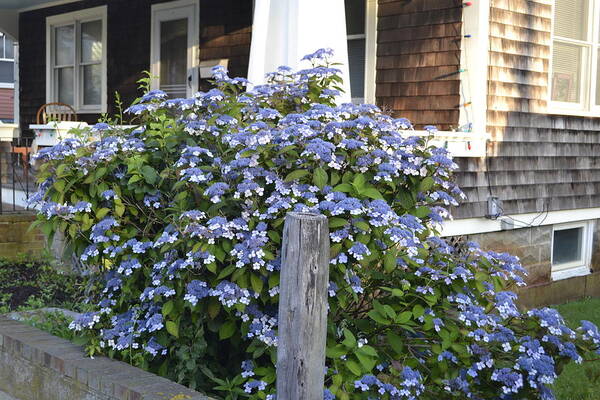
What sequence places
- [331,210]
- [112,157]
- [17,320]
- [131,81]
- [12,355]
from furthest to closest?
[131,81], [17,320], [12,355], [112,157], [331,210]

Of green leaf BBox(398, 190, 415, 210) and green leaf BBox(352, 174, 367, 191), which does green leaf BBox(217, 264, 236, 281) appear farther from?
green leaf BBox(398, 190, 415, 210)

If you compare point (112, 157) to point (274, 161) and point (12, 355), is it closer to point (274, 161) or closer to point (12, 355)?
point (274, 161)

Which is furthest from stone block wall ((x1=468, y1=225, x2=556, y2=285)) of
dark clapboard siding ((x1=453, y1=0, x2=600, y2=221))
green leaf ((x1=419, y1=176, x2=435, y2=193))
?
green leaf ((x1=419, y1=176, x2=435, y2=193))

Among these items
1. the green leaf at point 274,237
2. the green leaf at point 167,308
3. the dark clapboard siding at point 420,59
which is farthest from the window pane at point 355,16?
the green leaf at point 167,308

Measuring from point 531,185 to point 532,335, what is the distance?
493 cm

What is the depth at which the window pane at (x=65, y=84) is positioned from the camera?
13047mm

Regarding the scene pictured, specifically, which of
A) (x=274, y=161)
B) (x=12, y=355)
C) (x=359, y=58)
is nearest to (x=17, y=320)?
(x=12, y=355)

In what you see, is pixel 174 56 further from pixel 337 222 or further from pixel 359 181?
pixel 337 222

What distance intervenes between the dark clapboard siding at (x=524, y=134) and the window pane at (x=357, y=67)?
4.79ft

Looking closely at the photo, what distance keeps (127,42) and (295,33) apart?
6005 mm

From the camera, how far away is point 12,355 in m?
4.62

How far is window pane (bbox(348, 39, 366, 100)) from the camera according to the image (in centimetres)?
847

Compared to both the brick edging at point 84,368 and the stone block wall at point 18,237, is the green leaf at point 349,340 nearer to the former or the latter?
the brick edging at point 84,368

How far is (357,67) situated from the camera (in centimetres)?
853
